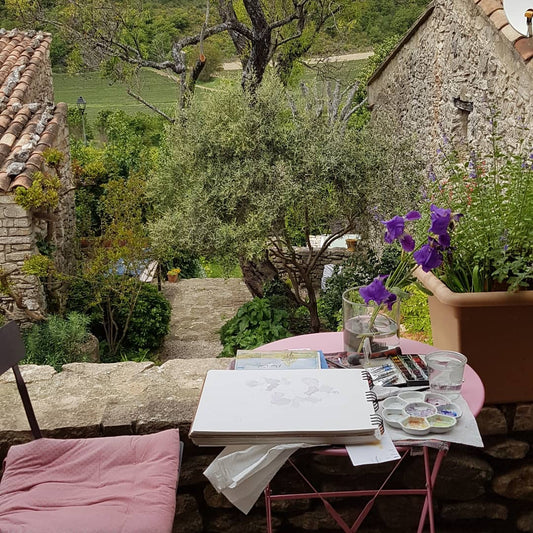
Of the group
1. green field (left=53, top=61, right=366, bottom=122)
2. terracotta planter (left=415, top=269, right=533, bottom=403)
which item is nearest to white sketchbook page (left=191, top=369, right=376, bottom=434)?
terracotta planter (left=415, top=269, right=533, bottom=403)

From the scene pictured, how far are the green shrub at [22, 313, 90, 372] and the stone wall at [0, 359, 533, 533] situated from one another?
12.6 ft

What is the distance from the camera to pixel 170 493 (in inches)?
63.8

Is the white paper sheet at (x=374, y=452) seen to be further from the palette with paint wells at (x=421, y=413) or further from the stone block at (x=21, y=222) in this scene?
the stone block at (x=21, y=222)

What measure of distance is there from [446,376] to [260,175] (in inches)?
177

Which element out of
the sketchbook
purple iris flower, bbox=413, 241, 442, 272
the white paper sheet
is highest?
purple iris flower, bbox=413, 241, 442, 272

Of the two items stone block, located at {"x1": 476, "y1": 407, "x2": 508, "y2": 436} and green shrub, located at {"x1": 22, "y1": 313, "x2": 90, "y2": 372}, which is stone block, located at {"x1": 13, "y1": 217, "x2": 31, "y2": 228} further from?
stone block, located at {"x1": 476, "y1": 407, "x2": 508, "y2": 436}

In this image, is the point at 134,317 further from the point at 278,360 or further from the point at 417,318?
the point at 278,360

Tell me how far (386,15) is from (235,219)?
13.2 metres

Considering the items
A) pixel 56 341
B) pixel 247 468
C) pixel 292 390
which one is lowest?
pixel 56 341

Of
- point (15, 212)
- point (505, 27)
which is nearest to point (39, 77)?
point (15, 212)

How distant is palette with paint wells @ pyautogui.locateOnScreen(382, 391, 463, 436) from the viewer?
1.48m

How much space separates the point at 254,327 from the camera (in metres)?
6.75

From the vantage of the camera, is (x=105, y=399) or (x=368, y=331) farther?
(x=105, y=399)

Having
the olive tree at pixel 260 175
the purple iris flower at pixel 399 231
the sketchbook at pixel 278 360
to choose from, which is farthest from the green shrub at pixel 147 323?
the purple iris flower at pixel 399 231
